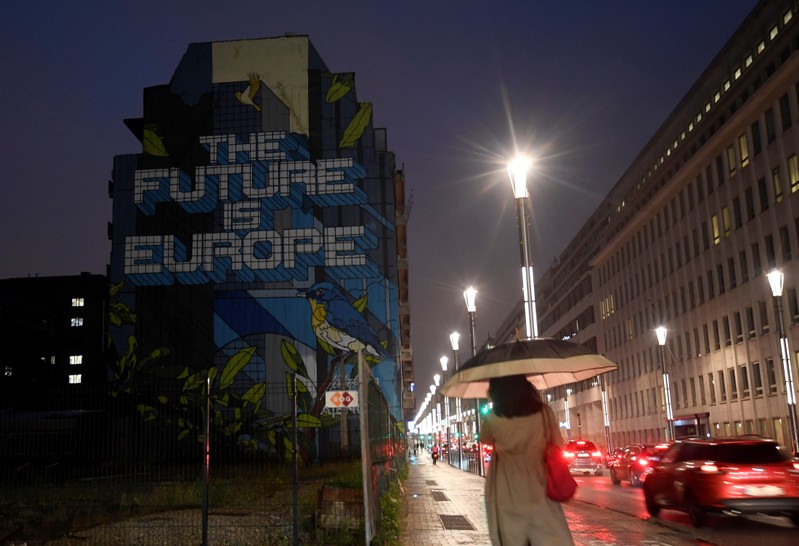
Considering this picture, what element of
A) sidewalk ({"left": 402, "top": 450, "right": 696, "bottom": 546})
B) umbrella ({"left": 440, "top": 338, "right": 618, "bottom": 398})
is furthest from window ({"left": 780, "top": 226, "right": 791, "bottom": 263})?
umbrella ({"left": 440, "top": 338, "right": 618, "bottom": 398})

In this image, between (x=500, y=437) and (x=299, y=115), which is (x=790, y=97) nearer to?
(x=299, y=115)

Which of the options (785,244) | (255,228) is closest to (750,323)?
(785,244)

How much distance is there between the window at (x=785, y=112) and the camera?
→ 47.4 meters

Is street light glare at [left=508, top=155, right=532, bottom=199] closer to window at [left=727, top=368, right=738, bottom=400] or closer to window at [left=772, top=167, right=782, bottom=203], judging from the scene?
window at [left=772, top=167, right=782, bottom=203]

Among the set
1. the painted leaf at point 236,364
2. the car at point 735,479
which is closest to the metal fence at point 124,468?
the car at point 735,479

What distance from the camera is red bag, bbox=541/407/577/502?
545 centimetres

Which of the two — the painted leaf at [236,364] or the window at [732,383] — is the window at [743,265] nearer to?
the window at [732,383]

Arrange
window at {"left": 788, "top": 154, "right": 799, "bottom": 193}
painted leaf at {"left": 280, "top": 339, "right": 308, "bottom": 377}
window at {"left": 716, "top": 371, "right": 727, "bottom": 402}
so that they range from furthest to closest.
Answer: window at {"left": 716, "top": 371, "right": 727, "bottom": 402} → painted leaf at {"left": 280, "top": 339, "right": 308, "bottom": 377} → window at {"left": 788, "top": 154, "right": 799, "bottom": 193}

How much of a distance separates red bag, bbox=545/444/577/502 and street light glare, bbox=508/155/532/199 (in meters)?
8.48

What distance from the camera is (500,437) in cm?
565

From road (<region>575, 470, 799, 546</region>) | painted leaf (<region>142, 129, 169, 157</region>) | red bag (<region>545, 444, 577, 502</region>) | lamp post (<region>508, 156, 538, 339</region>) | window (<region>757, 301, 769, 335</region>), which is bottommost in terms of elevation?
road (<region>575, 470, 799, 546</region>)

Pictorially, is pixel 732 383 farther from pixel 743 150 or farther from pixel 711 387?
pixel 743 150

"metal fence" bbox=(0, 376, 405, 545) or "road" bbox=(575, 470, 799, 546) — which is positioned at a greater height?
"metal fence" bbox=(0, 376, 405, 545)

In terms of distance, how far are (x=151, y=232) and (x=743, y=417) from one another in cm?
3594
